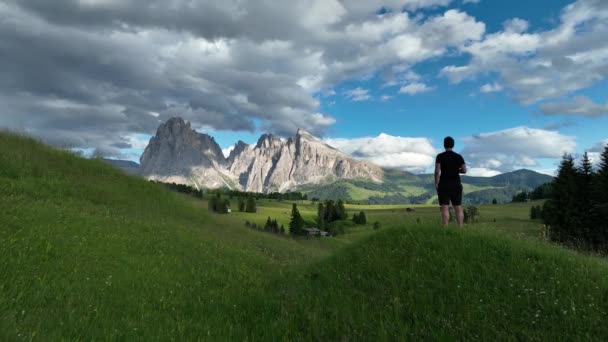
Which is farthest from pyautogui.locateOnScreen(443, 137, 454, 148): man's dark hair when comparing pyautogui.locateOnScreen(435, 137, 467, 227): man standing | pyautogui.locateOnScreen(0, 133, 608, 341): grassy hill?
pyautogui.locateOnScreen(0, 133, 608, 341): grassy hill

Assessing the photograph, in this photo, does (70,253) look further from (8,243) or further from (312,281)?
(312,281)

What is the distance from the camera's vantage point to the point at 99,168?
28219 mm

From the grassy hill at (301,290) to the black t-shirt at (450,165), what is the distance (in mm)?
3513

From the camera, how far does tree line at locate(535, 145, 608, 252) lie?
50562 mm

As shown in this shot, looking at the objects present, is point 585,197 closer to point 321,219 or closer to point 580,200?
point 580,200

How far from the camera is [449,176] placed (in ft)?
50.4

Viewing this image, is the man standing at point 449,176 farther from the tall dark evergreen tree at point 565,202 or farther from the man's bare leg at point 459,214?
the tall dark evergreen tree at point 565,202

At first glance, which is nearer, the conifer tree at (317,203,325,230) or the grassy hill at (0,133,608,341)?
the grassy hill at (0,133,608,341)

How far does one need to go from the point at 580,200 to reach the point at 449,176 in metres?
53.4

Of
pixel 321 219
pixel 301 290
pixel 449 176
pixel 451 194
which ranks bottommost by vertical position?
pixel 321 219

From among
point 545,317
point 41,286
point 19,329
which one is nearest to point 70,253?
point 41,286

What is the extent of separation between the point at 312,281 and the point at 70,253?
7.41 m

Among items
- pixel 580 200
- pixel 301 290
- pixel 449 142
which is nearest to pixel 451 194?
pixel 449 142

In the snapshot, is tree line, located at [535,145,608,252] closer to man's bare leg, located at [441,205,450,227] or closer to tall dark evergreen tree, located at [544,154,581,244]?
tall dark evergreen tree, located at [544,154,581,244]
